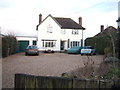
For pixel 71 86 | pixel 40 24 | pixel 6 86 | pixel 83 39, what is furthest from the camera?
pixel 83 39

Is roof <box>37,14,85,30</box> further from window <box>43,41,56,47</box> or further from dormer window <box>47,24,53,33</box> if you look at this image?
window <box>43,41,56,47</box>

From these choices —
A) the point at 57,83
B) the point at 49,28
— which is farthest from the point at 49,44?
the point at 57,83

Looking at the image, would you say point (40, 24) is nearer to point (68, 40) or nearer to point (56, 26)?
point (56, 26)

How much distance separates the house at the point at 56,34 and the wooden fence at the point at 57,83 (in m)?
27.6

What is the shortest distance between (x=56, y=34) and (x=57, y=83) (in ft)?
94.0

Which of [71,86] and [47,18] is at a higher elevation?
[47,18]

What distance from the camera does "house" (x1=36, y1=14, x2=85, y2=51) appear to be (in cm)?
3088

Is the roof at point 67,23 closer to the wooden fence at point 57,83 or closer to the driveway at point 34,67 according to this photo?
the driveway at point 34,67

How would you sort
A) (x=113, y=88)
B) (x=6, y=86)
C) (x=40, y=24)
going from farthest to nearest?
(x=40, y=24) < (x=6, y=86) < (x=113, y=88)

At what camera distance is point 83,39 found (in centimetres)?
3369

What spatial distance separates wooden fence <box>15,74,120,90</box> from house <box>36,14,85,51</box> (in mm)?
27600

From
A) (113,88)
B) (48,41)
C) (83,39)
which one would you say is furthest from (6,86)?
(83,39)

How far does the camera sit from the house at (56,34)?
3088cm

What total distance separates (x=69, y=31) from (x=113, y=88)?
30.1 metres
